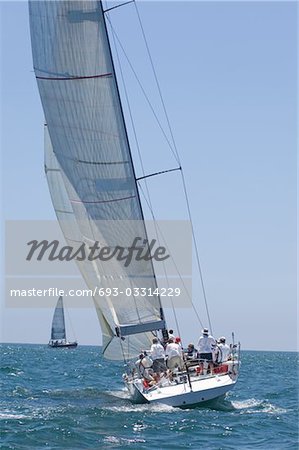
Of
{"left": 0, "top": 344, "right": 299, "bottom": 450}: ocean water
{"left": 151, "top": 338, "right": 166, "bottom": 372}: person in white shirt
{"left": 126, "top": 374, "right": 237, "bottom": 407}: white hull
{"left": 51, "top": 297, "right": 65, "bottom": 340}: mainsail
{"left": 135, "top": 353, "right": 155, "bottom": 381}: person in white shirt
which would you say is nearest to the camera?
{"left": 0, "top": 344, "right": 299, "bottom": 450}: ocean water

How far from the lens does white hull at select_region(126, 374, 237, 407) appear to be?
19.6 metres

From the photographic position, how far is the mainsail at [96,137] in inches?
902

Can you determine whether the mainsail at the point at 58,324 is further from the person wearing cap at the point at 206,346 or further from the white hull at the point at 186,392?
the white hull at the point at 186,392

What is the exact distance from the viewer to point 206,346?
72.5 feet

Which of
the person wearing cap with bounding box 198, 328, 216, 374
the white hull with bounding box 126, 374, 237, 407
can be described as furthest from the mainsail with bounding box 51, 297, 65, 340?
the white hull with bounding box 126, 374, 237, 407

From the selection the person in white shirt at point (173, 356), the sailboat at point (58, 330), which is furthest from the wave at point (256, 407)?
the sailboat at point (58, 330)

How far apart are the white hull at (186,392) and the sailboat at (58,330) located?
202ft

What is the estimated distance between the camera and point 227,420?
61.6 ft

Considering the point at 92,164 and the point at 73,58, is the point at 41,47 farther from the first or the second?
the point at 92,164

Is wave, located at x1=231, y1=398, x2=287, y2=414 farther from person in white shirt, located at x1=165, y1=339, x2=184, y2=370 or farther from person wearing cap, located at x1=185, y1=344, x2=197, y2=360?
person in white shirt, located at x1=165, y1=339, x2=184, y2=370

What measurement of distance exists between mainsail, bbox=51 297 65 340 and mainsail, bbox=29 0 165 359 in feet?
196

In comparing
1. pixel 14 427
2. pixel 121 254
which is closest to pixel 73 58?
pixel 121 254

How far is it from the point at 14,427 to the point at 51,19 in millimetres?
11100

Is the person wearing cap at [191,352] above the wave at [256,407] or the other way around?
above
